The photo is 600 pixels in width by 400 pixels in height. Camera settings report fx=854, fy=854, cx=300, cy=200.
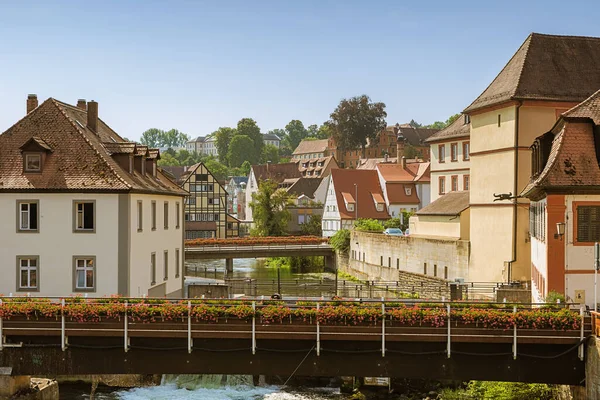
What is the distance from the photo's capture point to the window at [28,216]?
32.9 m

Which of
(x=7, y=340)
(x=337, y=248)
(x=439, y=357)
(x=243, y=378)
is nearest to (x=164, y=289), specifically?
(x=243, y=378)

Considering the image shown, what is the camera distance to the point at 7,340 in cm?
2212

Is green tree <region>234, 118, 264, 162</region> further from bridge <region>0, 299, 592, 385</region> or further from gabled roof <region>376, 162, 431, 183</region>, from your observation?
bridge <region>0, 299, 592, 385</region>

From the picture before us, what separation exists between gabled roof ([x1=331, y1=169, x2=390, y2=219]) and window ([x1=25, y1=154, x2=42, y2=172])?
56.7m

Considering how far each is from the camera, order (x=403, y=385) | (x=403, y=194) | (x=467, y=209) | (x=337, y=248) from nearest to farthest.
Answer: (x=403, y=385) → (x=467, y=209) → (x=337, y=248) → (x=403, y=194)

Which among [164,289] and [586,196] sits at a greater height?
[586,196]

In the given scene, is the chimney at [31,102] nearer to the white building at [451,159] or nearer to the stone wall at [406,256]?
the stone wall at [406,256]

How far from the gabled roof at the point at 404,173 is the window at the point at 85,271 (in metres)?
60.6

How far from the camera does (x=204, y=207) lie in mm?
→ 92500

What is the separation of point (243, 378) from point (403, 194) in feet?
194

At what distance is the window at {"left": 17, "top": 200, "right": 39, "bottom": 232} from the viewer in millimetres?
32875

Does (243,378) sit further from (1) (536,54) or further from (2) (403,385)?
(1) (536,54)

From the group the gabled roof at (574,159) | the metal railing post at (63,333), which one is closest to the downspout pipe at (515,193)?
the gabled roof at (574,159)

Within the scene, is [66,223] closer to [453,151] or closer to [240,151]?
[453,151]
